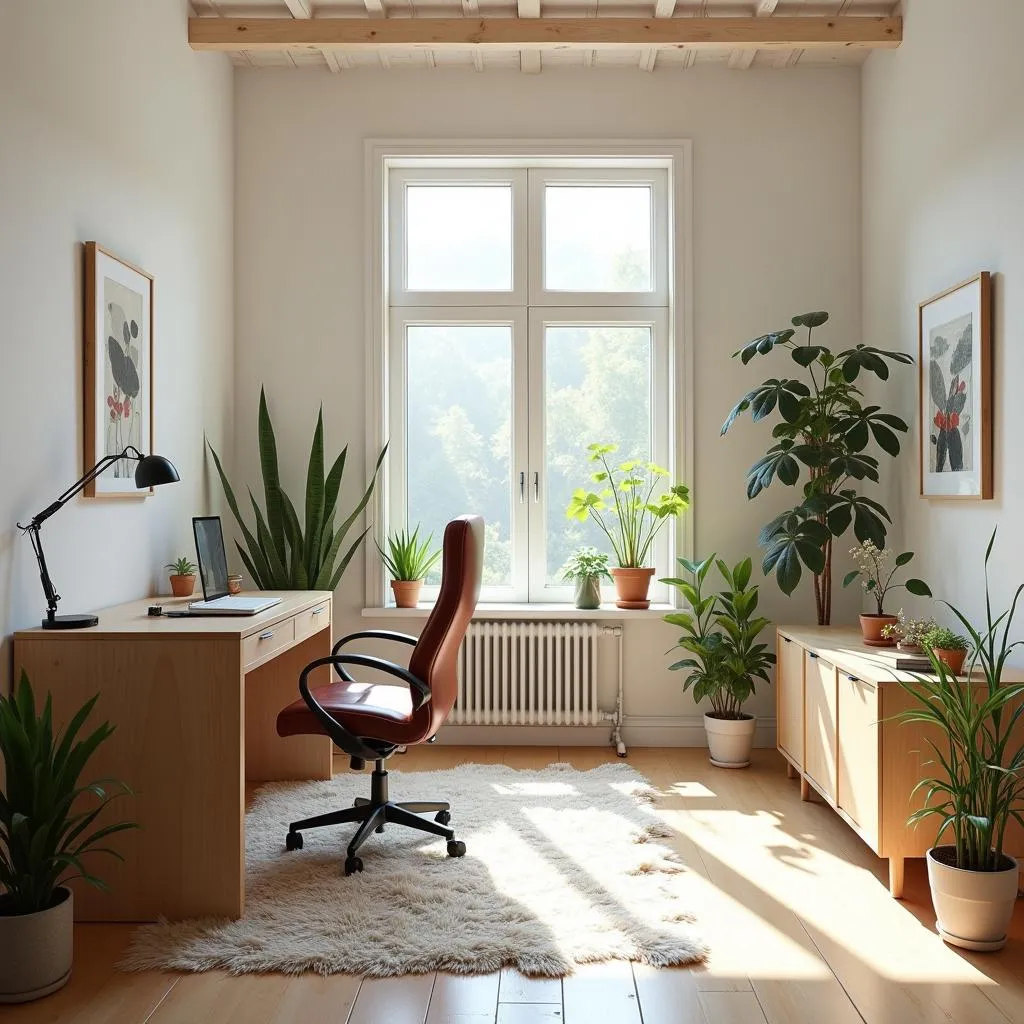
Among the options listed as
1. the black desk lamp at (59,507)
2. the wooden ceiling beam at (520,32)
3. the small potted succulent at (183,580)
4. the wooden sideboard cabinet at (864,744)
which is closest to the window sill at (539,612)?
the wooden sideboard cabinet at (864,744)

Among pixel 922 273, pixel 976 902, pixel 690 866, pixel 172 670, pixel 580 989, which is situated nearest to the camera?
pixel 580 989

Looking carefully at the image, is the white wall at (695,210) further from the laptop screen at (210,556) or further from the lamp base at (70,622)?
the lamp base at (70,622)

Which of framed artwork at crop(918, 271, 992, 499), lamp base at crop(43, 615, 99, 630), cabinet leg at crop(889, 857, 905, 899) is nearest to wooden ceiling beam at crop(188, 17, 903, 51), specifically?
framed artwork at crop(918, 271, 992, 499)

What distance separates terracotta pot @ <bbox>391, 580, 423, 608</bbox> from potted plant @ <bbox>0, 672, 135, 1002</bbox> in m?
2.16

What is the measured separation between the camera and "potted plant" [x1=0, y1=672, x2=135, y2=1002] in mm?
→ 2174

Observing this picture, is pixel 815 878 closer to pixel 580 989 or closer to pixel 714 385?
pixel 580 989

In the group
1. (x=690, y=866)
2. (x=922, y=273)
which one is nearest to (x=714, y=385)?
(x=922, y=273)

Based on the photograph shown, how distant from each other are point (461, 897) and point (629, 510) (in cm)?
219

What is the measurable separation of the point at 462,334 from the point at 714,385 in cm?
123

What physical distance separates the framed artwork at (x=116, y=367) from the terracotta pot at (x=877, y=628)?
264 cm

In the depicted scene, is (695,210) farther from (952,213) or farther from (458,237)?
(952,213)

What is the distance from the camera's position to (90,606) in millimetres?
3074

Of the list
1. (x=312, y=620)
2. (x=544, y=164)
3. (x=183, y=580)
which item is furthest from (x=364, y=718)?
(x=544, y=164)

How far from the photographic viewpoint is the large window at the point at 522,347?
462cm
